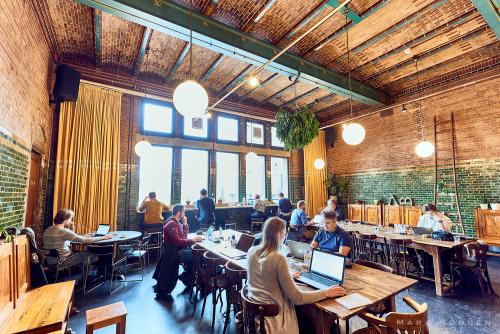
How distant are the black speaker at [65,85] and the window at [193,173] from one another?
3.10 metres

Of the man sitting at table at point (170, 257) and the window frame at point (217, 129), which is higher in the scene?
the window frame at point (217, 129)

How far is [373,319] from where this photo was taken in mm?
1702

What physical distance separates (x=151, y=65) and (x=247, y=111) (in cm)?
346

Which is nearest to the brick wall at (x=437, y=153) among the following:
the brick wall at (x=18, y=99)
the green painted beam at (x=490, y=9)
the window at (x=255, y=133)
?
the green painted beam at (x=490, y=9)

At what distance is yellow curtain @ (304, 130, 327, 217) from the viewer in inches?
368

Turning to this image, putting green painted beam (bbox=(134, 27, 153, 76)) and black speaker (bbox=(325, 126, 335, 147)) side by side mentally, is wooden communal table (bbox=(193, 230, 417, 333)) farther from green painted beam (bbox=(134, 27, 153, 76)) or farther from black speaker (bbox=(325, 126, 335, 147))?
black speaker (bbox=(325, 126, 335, 147))

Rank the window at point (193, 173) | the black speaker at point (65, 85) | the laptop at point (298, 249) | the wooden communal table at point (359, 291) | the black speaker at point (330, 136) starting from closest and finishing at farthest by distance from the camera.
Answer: the wooden communal table at point (359, 291) < the laptop at point (298, 249) < the black speaker at point (65, 85) < the window at point (193, 173) < the black speaker at point (330, 136)

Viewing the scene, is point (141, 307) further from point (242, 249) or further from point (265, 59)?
point (265, 59)

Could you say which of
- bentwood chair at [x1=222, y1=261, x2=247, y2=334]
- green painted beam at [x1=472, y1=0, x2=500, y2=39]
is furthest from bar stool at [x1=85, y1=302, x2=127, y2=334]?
green painted beam at [x1=472, y1=0, x2=500, y2=39]

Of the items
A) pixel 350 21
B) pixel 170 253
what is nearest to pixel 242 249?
pixel 170 253

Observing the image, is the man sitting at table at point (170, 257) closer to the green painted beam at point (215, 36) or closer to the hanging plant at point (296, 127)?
the green painted beam at point (215, 36)

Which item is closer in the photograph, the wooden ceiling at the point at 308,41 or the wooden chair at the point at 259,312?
the wooden chair at the point at 259,312

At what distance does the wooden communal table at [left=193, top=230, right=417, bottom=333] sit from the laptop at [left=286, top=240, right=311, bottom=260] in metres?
0.51

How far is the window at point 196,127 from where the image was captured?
762 cm
